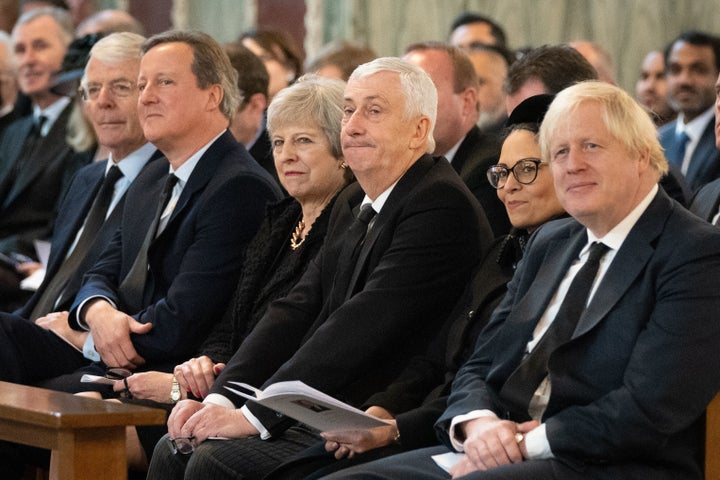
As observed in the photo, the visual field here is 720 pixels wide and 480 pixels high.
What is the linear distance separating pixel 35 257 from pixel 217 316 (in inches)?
99.3

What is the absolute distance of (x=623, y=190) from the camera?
290 centimetres

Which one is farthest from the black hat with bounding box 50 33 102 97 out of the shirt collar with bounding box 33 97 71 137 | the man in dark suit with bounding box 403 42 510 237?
the man in dark suit with bounding box 403 42 510 237

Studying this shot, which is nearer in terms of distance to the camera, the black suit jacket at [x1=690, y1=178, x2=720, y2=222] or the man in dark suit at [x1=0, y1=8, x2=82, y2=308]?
the black suit jacket at [x1=690, y1=178, x2=720, y2=222]

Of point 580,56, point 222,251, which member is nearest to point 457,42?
point 580,56

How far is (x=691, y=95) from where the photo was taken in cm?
660

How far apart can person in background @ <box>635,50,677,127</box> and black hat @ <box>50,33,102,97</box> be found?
9.97ft

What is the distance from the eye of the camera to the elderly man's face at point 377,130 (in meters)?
3.67

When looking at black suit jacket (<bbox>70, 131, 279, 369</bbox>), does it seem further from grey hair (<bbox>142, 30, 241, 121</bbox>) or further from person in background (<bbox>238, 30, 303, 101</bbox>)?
person in background (<bbox>238, 30, 303, 101</bbox>)

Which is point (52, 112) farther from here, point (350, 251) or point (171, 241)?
point (350, 251)

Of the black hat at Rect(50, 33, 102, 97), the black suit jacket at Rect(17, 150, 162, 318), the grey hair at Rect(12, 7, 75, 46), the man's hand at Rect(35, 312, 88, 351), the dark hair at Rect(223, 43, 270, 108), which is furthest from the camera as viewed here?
the grey hair at Rect(12, 7, 75, 46)

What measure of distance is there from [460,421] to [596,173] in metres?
0.67

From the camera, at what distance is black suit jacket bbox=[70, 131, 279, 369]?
165 inches

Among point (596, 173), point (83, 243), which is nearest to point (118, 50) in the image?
point (83, 243)

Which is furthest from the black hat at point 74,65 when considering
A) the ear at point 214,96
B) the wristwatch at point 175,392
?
the wristwatch at point 175,392
